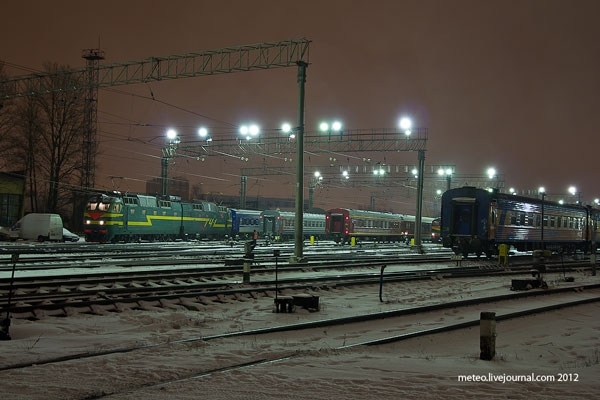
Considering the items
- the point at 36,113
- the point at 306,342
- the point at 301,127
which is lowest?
the point at 306,342

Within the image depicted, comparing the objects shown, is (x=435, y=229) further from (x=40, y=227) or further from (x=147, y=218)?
(x=40, y=227)

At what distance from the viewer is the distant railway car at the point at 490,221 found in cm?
3089

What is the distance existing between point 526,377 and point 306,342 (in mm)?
3669

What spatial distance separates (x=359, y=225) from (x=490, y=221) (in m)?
26.7

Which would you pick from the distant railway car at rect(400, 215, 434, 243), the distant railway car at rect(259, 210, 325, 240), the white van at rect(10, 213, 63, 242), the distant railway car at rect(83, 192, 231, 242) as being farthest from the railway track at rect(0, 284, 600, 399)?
the distant railway car at rect(400, 215, 434, 243)

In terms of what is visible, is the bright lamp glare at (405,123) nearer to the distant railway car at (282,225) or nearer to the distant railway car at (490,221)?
the distant railway car at (490,221)

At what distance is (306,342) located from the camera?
389 inches

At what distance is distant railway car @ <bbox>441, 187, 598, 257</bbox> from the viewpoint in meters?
30.9

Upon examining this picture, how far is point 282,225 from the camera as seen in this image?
198 feet

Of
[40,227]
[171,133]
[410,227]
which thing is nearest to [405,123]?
[171,133]

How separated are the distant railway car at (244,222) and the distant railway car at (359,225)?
712cm

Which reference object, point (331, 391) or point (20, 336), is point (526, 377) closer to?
point (331, 391)

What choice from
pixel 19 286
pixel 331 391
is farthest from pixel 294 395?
pixel 19 286

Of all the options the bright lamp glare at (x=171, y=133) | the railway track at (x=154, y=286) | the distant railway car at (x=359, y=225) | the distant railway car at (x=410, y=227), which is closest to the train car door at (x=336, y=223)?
the distant railway car at (x=359, y=225)
